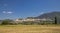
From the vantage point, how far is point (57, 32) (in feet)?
32.0

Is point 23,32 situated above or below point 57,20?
below

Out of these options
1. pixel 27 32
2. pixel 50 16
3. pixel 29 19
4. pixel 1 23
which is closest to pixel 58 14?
pixel 50 16

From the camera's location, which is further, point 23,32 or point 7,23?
point 7,23

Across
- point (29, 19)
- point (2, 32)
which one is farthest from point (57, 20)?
point (2, 32)

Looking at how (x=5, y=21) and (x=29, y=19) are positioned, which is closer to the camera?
(x=5, y=21)

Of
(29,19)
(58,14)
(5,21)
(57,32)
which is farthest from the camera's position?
(29,19)

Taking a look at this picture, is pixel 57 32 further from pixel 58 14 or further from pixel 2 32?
pixel 58 14

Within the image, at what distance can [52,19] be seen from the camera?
55.0ft

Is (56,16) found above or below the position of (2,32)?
above

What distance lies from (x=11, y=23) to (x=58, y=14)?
5398 millimetres

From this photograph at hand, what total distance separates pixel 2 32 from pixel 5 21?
17.5 feet

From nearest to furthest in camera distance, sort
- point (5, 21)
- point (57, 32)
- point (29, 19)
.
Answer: point (57, 32) < point (5, 21) < point (29, 19)

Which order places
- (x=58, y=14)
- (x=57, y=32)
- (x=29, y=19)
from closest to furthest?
(x=57, y=32), (x=58, y=14), (x=29, y=19)

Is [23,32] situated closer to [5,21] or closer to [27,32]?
[27,32]
